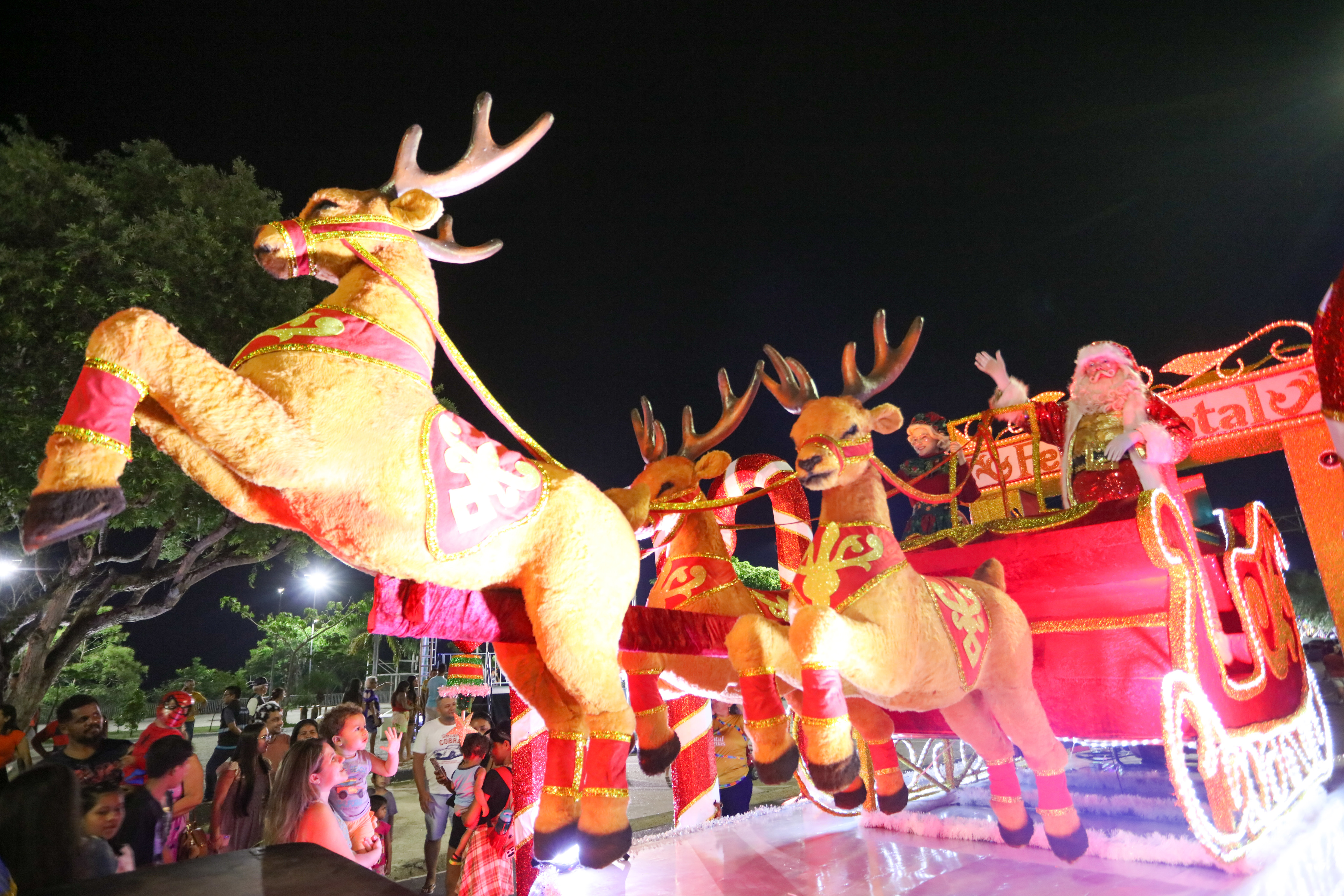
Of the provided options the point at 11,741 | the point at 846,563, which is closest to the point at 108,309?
the point at 11,741

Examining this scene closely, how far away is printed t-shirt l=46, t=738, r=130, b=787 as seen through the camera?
3125 mm

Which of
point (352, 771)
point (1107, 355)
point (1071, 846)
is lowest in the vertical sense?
point (1071, 846)

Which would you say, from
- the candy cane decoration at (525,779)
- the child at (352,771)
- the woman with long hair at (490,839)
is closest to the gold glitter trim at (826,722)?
the candy cane decoration at (525,779)

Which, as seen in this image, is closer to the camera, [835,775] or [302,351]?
[302,351]

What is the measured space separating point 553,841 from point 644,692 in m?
0.74

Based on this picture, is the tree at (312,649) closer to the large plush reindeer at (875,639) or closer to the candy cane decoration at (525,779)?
the candy cane decoration at (525,779)

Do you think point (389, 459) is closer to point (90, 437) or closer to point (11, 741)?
point (90, 437)

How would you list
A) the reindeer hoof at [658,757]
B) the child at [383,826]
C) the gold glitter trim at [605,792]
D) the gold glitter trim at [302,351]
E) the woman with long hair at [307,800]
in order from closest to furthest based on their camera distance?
1. the gold glitter trim at [302,351]
2. the gold glitter trim at [605,792]
3. the reindeer hoof at [658,757]
4. the woman with long hair at [307,800]
5. the child at [383,826]

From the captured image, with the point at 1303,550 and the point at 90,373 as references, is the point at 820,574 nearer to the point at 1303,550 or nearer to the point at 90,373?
the point at 90,373

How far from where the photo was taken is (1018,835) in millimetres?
3340

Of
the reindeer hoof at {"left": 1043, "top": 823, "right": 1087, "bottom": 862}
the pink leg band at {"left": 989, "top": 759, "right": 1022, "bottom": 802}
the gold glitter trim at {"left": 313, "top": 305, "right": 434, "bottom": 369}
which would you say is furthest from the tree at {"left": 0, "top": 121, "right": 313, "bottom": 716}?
the reindeer hoof at {"left": 1043, "top": 823, "right": 1087, "bottom": 862}

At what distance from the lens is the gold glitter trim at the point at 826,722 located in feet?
7.42

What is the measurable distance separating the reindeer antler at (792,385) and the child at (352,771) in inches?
107

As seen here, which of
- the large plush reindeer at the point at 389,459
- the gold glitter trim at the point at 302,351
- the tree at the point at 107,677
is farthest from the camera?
the tree at the point at 107,677
